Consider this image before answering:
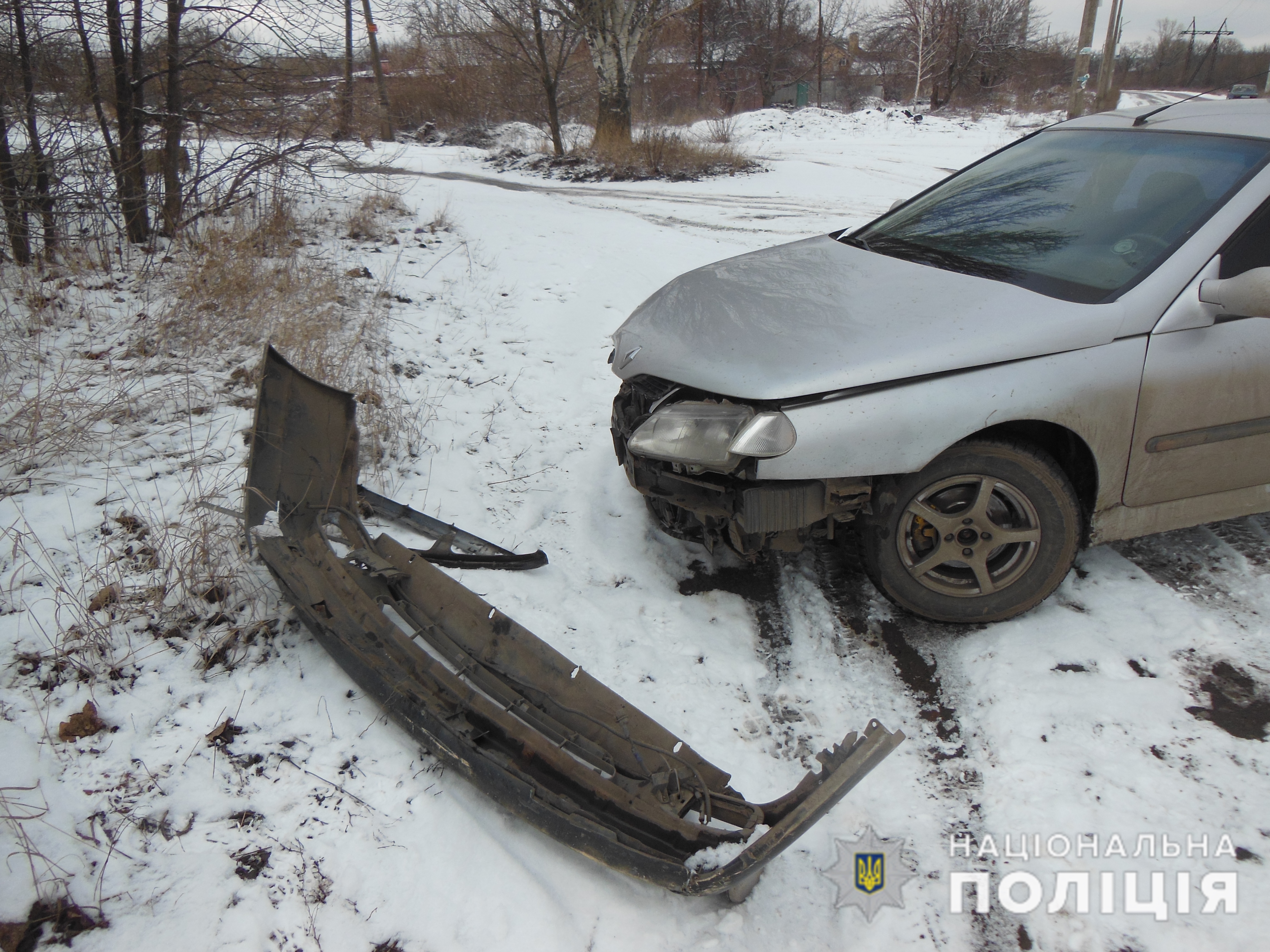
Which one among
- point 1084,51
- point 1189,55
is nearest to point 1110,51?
point 1084,51

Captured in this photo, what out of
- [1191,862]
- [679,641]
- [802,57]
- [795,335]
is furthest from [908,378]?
[802,57]

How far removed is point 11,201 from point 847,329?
5.82 metres

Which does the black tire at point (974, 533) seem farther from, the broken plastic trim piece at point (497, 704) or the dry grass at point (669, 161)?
the dry grass at point (669, 161)

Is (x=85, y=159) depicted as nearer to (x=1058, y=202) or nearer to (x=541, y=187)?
(x=1058, y=202)

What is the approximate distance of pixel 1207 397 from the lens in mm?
2668

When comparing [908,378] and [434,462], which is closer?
[908,378]

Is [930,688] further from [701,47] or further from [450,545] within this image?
[701,47]

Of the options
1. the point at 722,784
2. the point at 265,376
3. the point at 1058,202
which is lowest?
the point at 722,784

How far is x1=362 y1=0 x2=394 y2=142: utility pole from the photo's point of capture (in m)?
7.98

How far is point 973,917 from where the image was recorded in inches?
76.5

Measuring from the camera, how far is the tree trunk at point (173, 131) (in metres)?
6.00

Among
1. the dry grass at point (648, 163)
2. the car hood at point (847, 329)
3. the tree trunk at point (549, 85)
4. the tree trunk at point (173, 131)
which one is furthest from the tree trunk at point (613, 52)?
the car hood at point (847, 329)

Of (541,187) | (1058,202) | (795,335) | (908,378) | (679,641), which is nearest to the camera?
(908,378)

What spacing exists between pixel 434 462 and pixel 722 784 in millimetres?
2385
